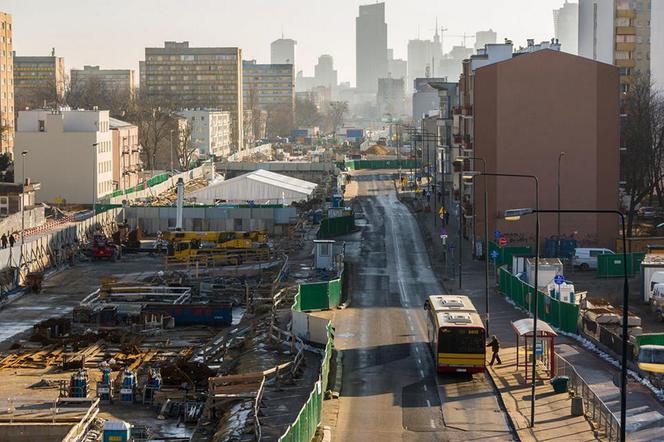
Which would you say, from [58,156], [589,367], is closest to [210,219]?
[58,156]

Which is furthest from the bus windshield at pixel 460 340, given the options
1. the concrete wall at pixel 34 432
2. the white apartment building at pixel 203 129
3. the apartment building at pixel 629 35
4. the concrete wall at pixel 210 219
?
the white apartment building at pixel 203 129

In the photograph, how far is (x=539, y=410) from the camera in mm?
34094

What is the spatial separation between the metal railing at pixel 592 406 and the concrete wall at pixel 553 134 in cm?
3389

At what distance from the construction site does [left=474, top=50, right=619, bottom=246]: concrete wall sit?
1277 cm

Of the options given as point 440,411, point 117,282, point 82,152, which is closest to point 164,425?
point 440,411

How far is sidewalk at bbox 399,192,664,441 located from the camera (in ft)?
106

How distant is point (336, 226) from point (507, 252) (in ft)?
67.8

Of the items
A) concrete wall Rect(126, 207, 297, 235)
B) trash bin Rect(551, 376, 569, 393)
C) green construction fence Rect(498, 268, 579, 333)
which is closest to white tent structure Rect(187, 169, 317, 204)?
concrete wall Rect(126, 207, 297, 235)

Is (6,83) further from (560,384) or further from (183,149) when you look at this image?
(560,384)

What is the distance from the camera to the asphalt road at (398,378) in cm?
3225

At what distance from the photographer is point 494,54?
83750mm

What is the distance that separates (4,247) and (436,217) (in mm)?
36765

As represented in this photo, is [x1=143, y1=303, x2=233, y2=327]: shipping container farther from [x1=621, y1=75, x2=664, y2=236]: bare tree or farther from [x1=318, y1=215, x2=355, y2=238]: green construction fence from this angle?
[x1=621, y1=75, x2=664, y2=236]: bare tree

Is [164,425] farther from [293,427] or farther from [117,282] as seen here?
[117,282]
